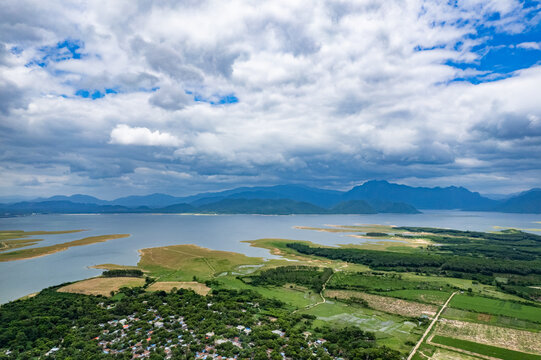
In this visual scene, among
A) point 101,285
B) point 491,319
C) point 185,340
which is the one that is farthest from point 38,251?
point 491,319

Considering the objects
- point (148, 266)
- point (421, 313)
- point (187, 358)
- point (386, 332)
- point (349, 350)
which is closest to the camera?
point (187, 358)

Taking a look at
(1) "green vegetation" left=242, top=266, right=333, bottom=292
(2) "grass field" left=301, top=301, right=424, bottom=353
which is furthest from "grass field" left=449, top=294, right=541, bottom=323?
(1) "green vegetation" left=242, top=266, right=333, bottom=292

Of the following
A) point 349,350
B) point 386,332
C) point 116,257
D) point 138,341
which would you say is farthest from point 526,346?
point 116,257

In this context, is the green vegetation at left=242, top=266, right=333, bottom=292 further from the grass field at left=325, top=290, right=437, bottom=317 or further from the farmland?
the grass field at left=325, top=290, right=437, bottom=317

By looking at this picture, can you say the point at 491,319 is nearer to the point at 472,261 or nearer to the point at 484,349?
the point at 484,349

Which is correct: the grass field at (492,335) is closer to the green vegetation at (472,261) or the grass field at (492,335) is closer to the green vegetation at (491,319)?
the green vegetation at (491,319)

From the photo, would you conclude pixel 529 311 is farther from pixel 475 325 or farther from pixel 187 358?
pixel 187 358
